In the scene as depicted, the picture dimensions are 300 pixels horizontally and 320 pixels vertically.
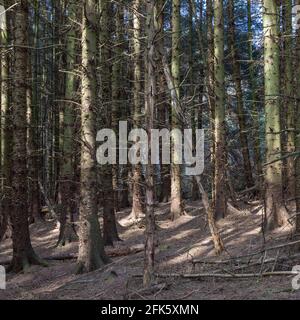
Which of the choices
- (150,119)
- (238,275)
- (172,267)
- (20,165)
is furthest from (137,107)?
(238,275)

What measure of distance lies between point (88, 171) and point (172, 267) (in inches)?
110

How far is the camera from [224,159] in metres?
14.9

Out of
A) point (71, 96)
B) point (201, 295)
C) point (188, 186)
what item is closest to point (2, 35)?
point (71, 96)

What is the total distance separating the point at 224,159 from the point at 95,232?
5974mm

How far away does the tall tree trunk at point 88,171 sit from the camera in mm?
10281

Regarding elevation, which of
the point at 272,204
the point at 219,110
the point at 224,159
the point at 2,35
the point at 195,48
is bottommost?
the point at 272,204

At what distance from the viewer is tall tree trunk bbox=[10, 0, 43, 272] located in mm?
11344

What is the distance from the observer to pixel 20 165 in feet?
37.2

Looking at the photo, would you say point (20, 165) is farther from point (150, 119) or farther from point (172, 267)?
point (150, 119)

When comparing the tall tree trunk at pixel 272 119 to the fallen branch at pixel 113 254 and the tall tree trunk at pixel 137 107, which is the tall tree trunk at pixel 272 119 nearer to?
the fallen branch at pixel 113 254

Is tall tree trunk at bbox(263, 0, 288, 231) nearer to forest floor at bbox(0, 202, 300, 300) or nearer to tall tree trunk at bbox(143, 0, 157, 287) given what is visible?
forest floor at bbox(0, 202, 300, 300)

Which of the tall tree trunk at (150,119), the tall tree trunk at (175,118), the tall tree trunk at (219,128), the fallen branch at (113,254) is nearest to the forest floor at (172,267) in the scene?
the fallen branch at (113,254)

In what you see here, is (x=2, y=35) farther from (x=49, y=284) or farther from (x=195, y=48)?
(x=195, y=48)
